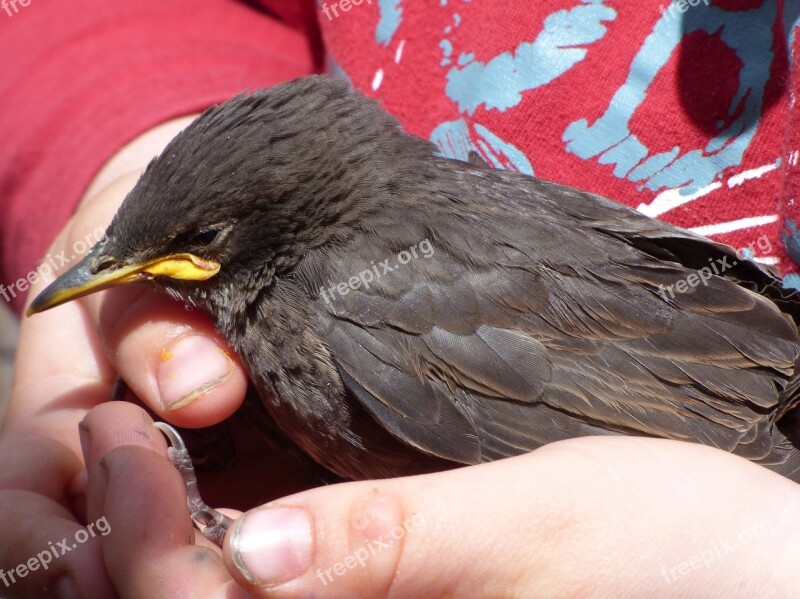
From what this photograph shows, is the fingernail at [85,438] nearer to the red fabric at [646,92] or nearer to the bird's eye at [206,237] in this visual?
the bird's eye at [206,237]

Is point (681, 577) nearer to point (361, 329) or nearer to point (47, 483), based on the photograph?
point (361, 329)

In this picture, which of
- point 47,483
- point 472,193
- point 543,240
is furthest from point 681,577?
point 47,483

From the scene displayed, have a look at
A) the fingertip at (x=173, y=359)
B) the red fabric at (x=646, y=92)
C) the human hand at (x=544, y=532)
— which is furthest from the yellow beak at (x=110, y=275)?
the red fabric at (x=646, y=92)

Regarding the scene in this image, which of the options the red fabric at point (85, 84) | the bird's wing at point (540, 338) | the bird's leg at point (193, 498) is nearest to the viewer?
the bird's wing at point (540, 338)

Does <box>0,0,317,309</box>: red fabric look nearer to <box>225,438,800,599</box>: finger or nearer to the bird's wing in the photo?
the bird's wing

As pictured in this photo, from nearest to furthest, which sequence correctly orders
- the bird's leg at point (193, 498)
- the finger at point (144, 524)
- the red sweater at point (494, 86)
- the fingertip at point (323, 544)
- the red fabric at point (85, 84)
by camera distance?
the fingertip at point (323, 544) → the finger at point (144, 524) → the red sweater at point (494, 86) → the bird's leg at point (193, 498) → the red fabric at point (85, 84)

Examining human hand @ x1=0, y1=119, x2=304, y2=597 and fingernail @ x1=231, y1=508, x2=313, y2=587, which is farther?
human hand @ x1=0, y1=119, x2=304, y2=597

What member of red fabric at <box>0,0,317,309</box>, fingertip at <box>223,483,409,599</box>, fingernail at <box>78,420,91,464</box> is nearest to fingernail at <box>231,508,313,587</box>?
fingertip at <box>223,483,409,599</box>

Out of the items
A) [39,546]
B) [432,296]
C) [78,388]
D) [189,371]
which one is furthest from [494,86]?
[39,546]
